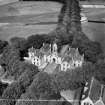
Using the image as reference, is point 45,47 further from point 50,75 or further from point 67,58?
point 50,75

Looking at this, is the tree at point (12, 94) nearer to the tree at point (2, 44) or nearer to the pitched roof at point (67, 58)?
the pitched roof at point (67, 58)

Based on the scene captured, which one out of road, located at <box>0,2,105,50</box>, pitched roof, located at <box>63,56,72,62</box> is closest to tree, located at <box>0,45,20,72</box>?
road, located at <box>0,2,105,50</box>

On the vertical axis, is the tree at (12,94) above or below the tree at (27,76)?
below

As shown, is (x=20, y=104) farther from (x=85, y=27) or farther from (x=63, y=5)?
(x=63, y=5)

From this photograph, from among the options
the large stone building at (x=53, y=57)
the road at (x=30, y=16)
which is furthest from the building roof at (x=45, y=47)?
the road at (x=30, y=16)

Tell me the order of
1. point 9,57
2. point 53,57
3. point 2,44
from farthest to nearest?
1. point 53,57
2. point 2,44
3. point 9,57

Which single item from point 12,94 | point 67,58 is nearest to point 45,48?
point 67,58
